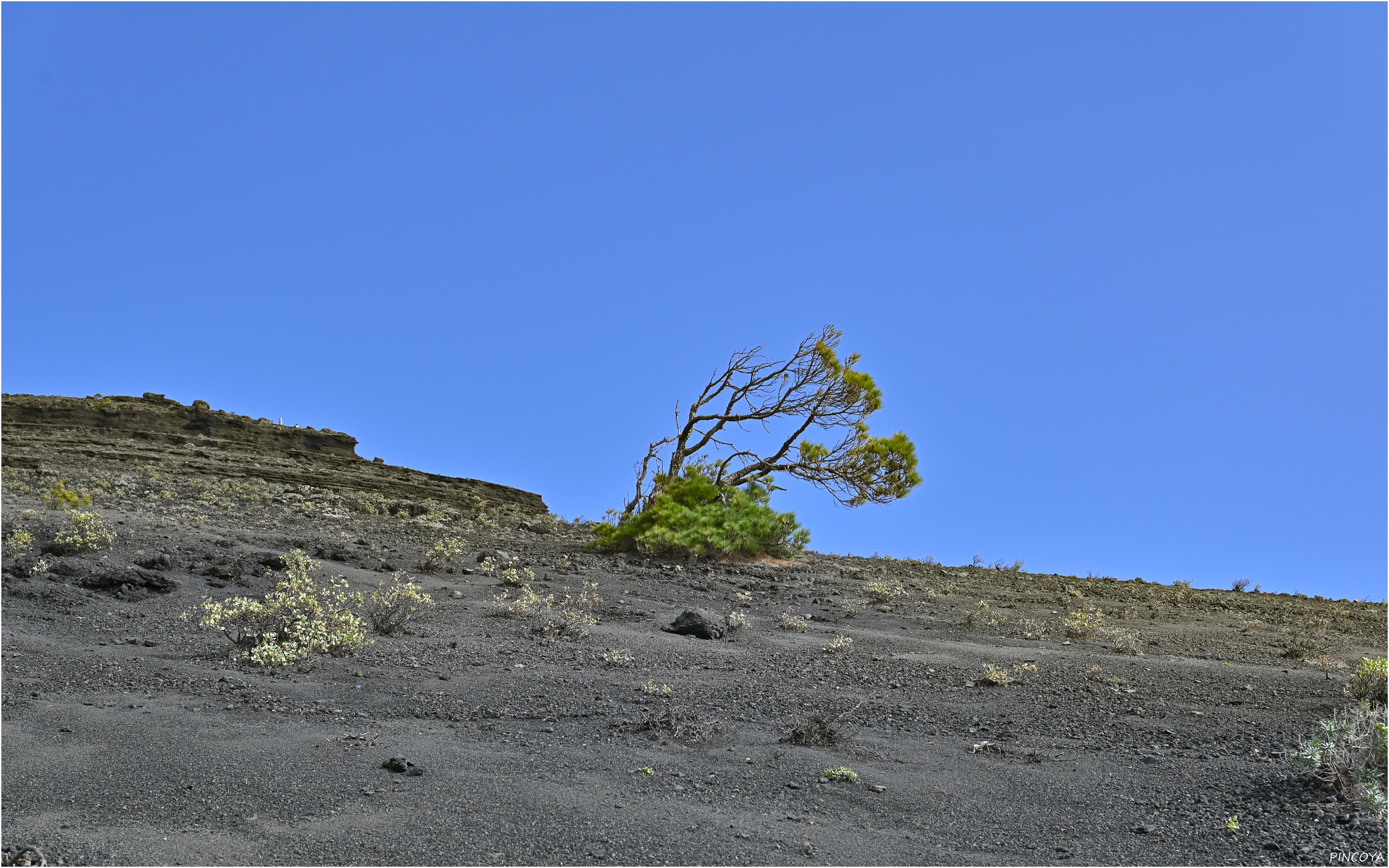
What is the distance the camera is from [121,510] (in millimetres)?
16359

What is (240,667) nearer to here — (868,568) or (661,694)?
(661,694)

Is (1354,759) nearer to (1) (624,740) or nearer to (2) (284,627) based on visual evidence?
(1) (624,740)

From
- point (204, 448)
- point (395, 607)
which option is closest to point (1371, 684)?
point (395, 607)

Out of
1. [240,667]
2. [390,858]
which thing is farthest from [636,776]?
[240,667]

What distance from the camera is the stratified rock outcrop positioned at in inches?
994

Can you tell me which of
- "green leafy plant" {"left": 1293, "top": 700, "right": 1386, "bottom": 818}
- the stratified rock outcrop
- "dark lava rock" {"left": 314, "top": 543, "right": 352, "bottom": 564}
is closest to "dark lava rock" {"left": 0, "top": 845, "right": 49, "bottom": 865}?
"green leafy plant" {"left": 1293, "top": 700, "right": 1386, "bottom": 818}

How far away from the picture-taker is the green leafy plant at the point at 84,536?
39.9 feet

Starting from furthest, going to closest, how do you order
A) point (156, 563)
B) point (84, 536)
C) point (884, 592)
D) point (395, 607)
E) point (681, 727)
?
point (884, 592), point (84, 536), point (156, 563), point (395, 607), point (681, 727)

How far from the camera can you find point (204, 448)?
92.6ft

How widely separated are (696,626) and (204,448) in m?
22.2

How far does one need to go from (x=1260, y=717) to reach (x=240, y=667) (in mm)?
8147

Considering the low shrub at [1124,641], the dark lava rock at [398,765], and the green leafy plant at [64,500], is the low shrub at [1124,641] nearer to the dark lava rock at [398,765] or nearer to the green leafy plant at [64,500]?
the dark lava rock at [398,765]

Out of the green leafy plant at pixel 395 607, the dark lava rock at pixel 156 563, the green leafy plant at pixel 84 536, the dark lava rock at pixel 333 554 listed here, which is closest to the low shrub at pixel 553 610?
the green leafy plant at pixel 395 607

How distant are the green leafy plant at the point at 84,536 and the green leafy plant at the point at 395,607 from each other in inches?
152
